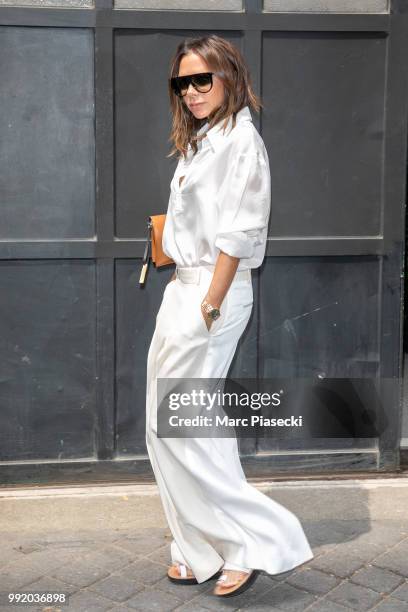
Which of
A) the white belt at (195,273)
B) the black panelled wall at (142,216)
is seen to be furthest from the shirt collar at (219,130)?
the black panelled wall at (142,216)

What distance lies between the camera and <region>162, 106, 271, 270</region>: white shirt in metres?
3.88

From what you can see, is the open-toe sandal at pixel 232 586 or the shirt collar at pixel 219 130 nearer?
the shirt collar at pixel 219 130

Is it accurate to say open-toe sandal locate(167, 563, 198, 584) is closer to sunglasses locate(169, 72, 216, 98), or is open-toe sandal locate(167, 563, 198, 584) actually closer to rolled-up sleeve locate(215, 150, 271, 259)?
rolled-up sleeve locate(215, 150, 271, 259)

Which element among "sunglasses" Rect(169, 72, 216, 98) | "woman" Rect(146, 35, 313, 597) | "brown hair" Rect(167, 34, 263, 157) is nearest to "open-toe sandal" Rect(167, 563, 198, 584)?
"woman" Rect(146, 35, 313, 597)

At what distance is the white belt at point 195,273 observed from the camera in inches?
158

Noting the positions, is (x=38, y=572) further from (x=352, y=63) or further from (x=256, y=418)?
(x=352, y=63)

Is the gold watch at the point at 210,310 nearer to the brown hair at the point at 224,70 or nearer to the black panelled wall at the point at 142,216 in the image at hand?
the brown hair at the point at 224,70

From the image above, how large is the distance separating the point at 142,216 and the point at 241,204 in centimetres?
154

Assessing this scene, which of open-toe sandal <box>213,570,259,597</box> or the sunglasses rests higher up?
the sunglasses

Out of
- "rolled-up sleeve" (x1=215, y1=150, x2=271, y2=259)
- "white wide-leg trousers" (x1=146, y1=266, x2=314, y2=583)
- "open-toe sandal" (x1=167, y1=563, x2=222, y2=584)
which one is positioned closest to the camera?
"rolled-up sleeve" (x1=215, y1=150, x2=271, y2=259)

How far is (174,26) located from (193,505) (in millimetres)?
2462

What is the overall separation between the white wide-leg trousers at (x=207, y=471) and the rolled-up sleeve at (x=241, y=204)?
0.18 metres

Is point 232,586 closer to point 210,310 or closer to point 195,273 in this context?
point 210,310

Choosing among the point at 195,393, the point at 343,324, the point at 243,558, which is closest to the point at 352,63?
the point at 343,324
